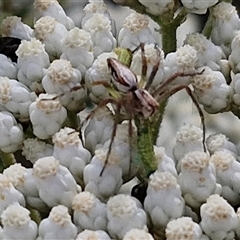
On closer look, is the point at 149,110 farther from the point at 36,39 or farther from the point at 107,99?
the point at 36,39

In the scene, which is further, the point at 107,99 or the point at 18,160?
the point at 18,160

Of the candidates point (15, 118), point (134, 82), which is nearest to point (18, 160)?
point (15, 118)

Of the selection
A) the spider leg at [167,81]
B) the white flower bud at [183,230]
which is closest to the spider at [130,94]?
the spider leg at [167,81]

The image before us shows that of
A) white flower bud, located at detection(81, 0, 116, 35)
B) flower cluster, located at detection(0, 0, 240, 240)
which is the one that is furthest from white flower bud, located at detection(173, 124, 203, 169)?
white flower bud, located at detection(81, 0, 116, 35)

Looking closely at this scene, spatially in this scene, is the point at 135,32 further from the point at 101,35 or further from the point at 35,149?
the point at 35,149

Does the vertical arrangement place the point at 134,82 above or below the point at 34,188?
above

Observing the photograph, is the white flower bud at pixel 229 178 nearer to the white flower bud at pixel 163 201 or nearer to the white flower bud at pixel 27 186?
the white flower bud at pixel 163 201

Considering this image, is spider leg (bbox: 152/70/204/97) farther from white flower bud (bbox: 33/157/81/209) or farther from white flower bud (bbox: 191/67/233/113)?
white flower bud (bbox: 33/157/81/209)
